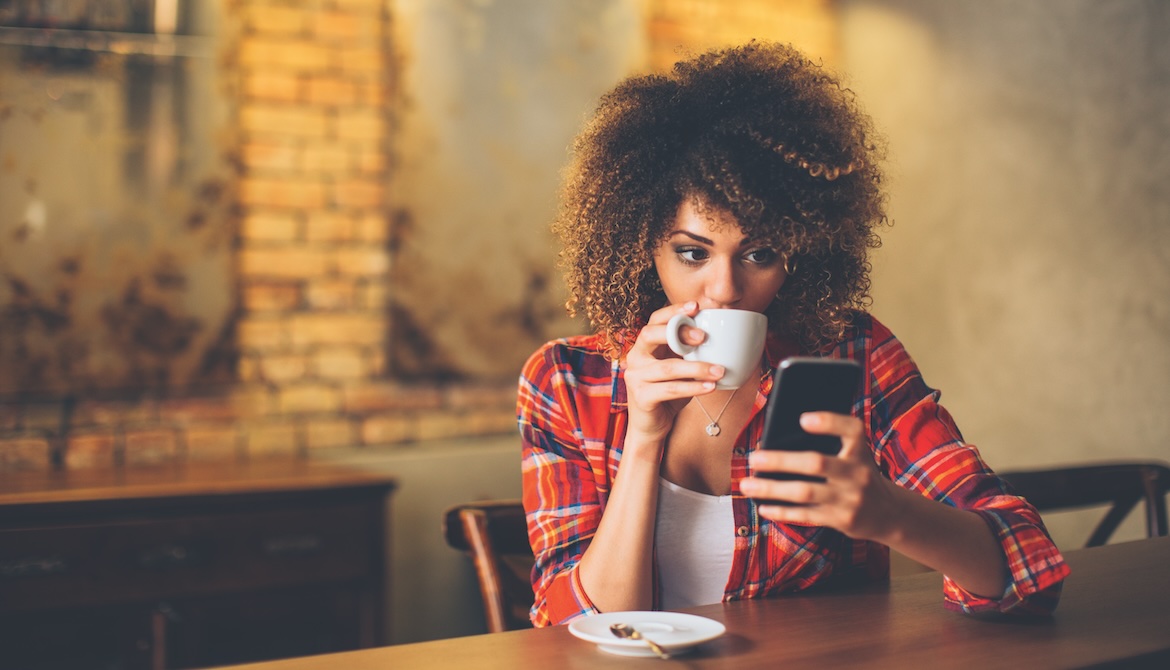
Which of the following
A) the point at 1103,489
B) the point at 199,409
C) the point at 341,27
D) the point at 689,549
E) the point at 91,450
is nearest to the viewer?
the point at 689,549

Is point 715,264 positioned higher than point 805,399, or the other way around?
point 715,264

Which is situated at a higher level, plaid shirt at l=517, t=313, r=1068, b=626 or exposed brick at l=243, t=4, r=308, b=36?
exposed brick at l=243, t=4, r=308, b=36

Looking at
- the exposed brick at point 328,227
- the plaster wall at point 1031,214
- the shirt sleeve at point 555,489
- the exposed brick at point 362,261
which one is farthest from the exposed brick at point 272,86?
the plaster wall at point 1031,214

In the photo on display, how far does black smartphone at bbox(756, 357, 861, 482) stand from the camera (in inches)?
36.3

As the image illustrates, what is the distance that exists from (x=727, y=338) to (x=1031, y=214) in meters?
2.61

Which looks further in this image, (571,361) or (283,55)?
(283,55)

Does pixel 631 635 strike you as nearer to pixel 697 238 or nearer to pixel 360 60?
pixel 697 238

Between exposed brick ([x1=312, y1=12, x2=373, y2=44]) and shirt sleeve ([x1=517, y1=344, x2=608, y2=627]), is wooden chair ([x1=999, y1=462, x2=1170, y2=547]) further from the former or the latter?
exposed brick ([x1=312, y1=12, x2=373, y2=44])

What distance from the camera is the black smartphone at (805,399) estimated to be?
3.02 feet

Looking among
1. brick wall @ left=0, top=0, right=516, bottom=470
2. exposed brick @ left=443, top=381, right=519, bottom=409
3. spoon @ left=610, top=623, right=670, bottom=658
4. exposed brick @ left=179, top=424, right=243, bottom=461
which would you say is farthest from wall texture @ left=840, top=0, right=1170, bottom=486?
spoon @ left=610, top=623, right=670, bottom=658

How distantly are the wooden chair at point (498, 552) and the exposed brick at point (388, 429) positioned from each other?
1704mm

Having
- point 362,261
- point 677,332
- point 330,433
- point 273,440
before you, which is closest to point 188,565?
point 273,440

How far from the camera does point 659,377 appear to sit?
3.86 feet

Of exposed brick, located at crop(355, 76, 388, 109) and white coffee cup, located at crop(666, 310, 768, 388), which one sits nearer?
white coffee cup, located at crop(666, 310, 768, 388)
